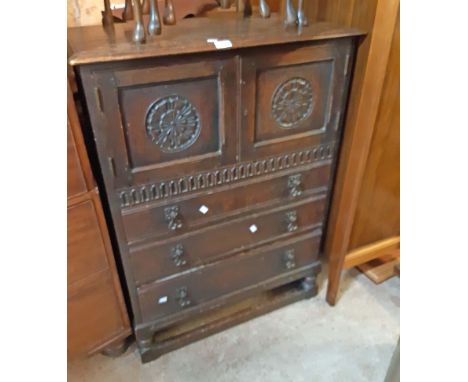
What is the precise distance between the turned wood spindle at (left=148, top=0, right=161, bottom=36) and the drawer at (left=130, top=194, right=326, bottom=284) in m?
0.60

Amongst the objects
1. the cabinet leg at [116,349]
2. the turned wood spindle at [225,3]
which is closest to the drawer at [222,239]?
the cabinet leg at [116,349]

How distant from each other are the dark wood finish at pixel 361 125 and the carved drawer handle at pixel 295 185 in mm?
165

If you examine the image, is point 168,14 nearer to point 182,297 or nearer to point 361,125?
point 361,125

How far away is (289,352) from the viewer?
4.77 feet

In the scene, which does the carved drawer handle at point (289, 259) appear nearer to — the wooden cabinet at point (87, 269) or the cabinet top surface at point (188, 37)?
the wooden cabinet at point (87, 269)

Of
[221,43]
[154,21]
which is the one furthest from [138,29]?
[221,43]

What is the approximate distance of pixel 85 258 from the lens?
3.70 feet

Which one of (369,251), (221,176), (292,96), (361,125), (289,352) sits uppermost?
(292,96)

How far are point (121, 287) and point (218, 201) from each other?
0.44m

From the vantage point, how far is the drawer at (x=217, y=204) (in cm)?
113

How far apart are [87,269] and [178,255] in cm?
27

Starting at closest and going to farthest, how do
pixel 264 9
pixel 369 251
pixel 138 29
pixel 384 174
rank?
pixel 138 29 → pixel 264 9 → pixel 384 174 → pixel 369 251
